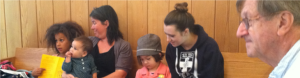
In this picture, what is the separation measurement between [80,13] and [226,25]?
49.4 inches

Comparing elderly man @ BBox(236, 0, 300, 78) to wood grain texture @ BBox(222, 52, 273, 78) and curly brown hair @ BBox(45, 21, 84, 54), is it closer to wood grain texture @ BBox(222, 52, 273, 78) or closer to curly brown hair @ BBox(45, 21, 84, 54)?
wood grain texture @ BBox(222, 52, 273, 78)

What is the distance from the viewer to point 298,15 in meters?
0.52

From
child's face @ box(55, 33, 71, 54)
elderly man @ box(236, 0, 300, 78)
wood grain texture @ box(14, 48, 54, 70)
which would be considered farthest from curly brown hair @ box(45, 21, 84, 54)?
elderly man @ box(236, 0, 300, 78)

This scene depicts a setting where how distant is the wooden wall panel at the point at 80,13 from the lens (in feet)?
6.37

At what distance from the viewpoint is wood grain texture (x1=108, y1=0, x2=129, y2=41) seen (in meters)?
1.82

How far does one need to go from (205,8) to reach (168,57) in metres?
Answer: 0.46

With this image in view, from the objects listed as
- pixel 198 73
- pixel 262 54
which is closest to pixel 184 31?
pixel 198 73

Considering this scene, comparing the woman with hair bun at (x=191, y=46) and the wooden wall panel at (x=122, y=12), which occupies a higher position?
the wooden wall panel at (x=122, y=12)

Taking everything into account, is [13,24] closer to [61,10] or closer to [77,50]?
[61,10]

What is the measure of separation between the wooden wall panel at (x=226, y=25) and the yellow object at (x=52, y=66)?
1.16 meters

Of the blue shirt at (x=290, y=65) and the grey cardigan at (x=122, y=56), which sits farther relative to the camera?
the grey cardigan at (x=122, y=56)

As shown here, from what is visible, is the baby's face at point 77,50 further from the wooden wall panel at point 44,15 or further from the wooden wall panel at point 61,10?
the wooden wall panel at point 44,15

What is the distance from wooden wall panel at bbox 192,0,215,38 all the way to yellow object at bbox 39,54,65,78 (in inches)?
41.0

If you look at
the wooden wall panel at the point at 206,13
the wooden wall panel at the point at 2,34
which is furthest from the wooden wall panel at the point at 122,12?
the wooden wall panel at the point at 2,34
